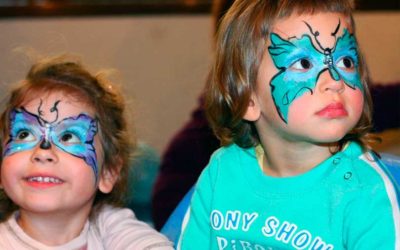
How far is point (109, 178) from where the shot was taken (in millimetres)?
1558

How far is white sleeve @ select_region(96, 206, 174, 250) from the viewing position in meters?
1.48

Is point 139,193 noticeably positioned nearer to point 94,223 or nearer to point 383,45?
point 383,45

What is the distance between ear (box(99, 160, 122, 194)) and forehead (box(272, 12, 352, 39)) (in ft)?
1.59

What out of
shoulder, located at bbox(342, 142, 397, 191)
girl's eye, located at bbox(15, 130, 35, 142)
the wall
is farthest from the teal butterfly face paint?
the wall

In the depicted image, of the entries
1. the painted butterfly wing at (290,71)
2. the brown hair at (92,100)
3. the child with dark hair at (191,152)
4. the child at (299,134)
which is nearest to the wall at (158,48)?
the child with dark hair at (191,152)

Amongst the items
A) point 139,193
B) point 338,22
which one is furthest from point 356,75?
point 139,193

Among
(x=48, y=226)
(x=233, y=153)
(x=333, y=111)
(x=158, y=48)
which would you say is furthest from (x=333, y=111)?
(x=158, y=48)

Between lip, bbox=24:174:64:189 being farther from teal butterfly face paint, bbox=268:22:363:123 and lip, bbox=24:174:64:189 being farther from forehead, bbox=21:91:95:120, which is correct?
teal butterfly face paint, bbox=268:22:363:123

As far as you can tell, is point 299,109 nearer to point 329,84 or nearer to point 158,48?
point 329,84

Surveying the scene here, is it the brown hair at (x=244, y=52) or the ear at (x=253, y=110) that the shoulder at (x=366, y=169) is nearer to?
the brown hair at (x=244, y=52)

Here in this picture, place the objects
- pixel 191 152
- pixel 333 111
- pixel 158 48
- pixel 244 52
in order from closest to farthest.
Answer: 1. pixel 333 111
2. pixel 244 52
3. pixel 191 152
4. pixel 158 48

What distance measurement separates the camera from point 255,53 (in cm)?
134

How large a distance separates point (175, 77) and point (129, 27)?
11.5 inches

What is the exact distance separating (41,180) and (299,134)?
498 mm
